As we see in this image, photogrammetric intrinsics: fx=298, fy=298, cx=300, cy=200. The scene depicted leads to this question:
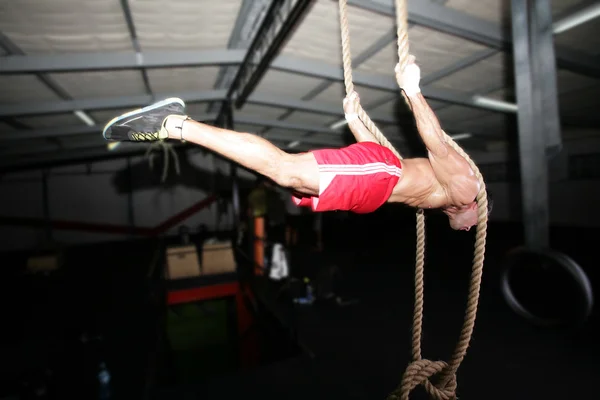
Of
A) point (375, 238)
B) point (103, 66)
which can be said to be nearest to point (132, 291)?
point (103, 66)

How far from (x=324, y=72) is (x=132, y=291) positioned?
18.9 feet

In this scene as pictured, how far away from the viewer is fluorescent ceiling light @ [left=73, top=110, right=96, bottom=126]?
17.8ft

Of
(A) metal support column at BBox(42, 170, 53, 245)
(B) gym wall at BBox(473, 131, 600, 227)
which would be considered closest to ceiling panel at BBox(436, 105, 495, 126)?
(B) gym wall at BBox(473, 131, 600, 227)

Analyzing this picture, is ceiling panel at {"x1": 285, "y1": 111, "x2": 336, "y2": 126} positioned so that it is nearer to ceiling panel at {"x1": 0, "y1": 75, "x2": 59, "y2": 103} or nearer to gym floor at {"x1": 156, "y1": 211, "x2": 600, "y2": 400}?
A: gym floor at {"x1": 156, "y1": 211, "x2": 600, "y2": 400}

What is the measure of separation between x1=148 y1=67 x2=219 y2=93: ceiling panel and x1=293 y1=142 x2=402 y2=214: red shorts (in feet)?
13.0

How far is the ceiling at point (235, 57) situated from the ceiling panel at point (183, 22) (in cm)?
1

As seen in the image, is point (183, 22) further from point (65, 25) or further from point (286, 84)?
point (286, 84)

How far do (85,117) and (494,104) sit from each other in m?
7.91

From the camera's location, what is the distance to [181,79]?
4867mm

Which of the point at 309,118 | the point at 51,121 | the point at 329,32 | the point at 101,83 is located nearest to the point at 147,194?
the point at 51,121

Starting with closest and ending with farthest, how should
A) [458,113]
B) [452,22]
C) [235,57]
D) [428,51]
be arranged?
[452,22] → [428,51] → [235,57] → [458,113]

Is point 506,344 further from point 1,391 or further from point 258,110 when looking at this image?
point 258,110

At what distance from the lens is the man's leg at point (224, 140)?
1353mm

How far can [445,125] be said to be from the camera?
7656 mm
